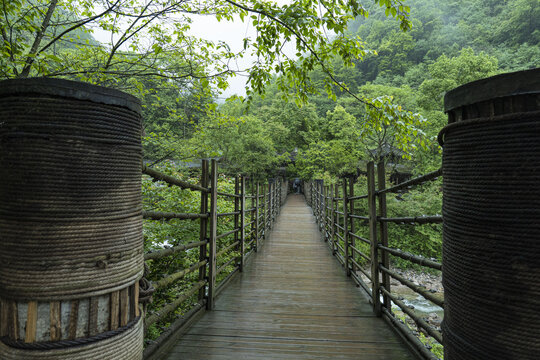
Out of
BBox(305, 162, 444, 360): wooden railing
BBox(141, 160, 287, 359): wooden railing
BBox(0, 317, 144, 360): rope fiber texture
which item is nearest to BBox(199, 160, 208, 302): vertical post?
BBox(141, 160, 287, 359): wooden railing

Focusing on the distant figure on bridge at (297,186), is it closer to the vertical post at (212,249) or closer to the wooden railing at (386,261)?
the wooden railing at (386,261)

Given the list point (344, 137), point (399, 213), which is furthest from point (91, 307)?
point (344, 137)

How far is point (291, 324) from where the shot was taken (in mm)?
2174

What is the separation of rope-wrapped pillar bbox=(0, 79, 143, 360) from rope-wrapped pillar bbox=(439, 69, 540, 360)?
37.4 inches

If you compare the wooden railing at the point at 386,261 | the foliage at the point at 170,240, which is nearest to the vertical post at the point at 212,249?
the foliage at the point at 170,240

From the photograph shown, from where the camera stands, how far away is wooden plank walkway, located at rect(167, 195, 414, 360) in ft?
5.80

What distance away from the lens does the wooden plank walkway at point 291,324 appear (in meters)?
1.77

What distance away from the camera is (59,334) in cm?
77

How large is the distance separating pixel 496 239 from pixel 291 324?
6.10 ft

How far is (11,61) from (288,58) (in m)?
1.95

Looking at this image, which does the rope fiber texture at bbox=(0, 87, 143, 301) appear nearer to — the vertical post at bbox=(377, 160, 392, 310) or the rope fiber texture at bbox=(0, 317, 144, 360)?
the rope fiber texture at bbox=(0, 317, 144, 360)

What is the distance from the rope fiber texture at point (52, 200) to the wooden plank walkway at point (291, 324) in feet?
3.83

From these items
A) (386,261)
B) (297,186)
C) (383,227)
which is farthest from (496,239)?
(297,186)

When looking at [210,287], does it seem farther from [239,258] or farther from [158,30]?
[158,30]
